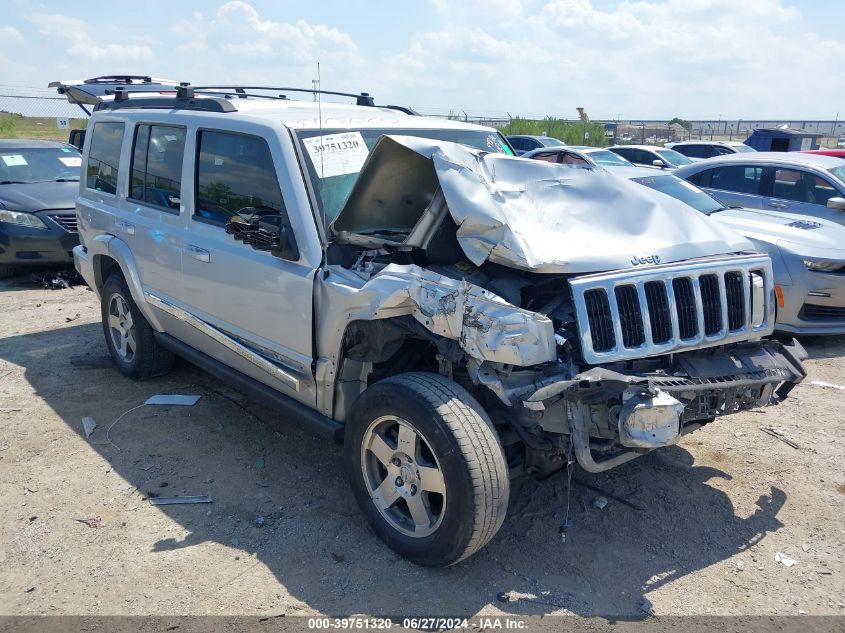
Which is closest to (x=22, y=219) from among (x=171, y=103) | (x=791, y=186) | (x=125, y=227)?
(x=125, y=227)

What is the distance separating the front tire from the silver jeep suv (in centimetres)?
1

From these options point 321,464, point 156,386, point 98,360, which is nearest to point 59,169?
point 98,360

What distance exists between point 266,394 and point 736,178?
714 centimetres

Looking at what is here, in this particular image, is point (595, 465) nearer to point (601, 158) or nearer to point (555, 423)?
point (555, 423)

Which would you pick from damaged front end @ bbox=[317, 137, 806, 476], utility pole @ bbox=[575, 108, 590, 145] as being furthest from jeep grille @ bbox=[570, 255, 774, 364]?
utility pole @ bbox=[575, 108, 590, 145]

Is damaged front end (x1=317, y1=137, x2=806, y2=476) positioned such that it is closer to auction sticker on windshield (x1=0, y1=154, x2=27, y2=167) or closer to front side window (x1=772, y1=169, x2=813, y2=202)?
front side window (x1=772, y1=169, x2=813, y2=202)

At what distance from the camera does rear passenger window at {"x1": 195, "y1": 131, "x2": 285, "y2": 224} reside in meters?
3.88

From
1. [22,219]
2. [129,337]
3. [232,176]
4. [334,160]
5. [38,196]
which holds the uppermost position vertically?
[334,160]

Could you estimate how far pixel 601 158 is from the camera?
14.3m

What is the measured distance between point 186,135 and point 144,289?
124cm

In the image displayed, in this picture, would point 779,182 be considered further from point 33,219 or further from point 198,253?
point 33,219

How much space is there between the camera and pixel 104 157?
561cm

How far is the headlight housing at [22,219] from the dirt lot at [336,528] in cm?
439

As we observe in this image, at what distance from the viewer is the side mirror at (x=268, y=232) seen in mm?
3594
